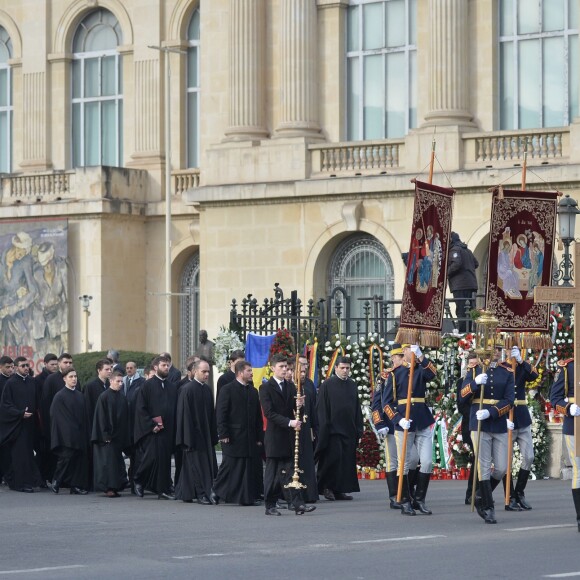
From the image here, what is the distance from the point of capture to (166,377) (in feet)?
75.4

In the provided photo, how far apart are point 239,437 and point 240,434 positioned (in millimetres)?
36

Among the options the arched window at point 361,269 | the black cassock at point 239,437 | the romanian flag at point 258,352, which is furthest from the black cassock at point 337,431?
the arched window at point 361,269

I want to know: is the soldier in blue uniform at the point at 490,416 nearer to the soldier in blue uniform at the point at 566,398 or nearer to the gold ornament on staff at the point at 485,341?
the gold ornament on staff at the point at 485,341

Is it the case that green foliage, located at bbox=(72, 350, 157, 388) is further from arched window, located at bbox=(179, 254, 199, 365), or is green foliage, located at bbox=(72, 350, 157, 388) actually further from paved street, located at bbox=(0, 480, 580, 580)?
paved street, located at bbox=(0, 480, 580, 580)

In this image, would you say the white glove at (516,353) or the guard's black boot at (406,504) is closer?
the guard's black boot at (406,504)

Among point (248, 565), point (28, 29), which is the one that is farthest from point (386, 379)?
point (28, 29)

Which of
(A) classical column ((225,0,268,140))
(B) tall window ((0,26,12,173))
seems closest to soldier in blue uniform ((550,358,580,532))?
(A) classical column ((225,0,268,140))

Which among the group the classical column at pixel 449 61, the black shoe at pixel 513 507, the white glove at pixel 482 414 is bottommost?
the black shoe at pixel 513 507

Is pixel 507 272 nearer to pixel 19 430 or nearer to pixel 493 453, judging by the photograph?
pixel 493 453

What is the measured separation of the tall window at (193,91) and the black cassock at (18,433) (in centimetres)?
1997

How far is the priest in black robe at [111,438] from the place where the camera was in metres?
23.1

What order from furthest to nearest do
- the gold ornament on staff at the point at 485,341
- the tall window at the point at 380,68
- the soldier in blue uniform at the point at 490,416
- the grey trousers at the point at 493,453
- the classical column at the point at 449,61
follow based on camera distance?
1. the tall window at the point at 380,68
2. the classical column at the point at 449,61
3. the gold ornament on staff at the point at 485,341
4. the grey trousers at the point at 493,453
5. the soldier in blue uniform at the point at 490,416

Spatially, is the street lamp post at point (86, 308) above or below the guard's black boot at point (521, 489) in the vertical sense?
above

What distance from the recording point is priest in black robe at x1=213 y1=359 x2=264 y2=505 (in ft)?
68.7
